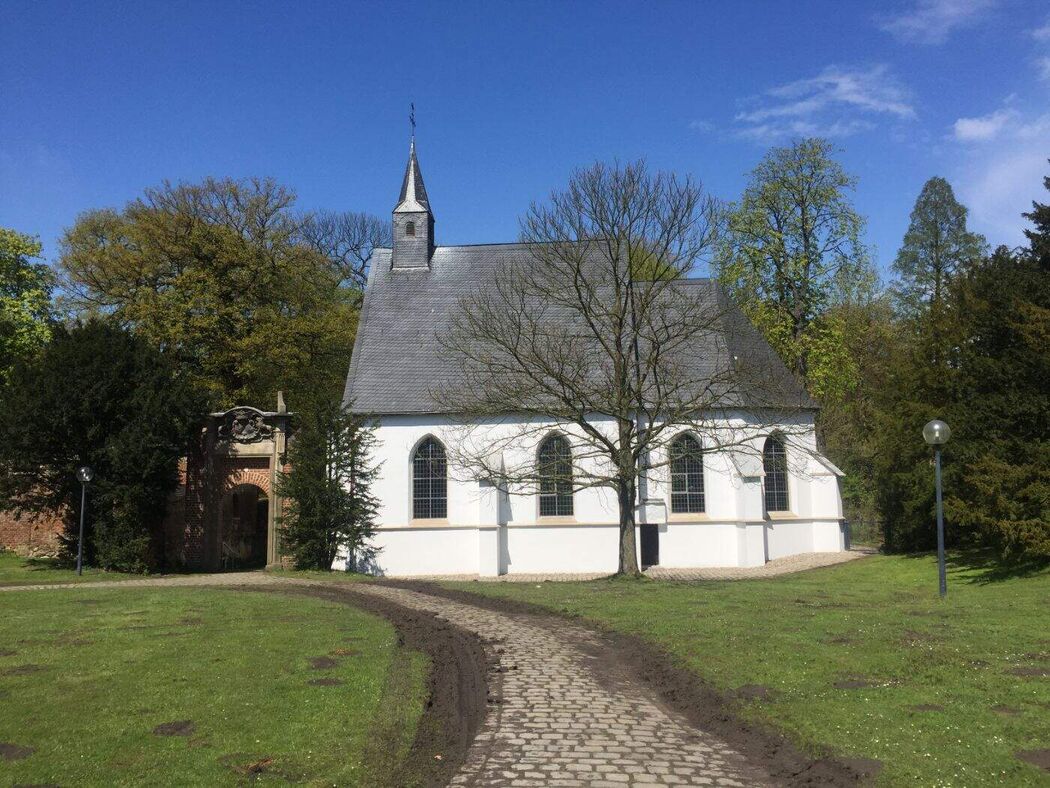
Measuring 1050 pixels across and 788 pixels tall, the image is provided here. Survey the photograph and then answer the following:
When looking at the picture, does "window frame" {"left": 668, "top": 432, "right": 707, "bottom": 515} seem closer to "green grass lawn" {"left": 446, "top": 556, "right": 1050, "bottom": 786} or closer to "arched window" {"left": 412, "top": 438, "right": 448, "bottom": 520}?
"arched window" {"left": 412, "top": 438, "right": 448, "bottom": 520}

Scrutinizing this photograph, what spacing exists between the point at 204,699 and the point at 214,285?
94.8 ft

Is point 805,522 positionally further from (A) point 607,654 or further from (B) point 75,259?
(B) point 75,259

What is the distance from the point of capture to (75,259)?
113 ft

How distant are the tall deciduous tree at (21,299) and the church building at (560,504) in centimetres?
1511

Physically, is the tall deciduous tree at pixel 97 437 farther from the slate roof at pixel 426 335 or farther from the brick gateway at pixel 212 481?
the slate roof at pixel 426 335

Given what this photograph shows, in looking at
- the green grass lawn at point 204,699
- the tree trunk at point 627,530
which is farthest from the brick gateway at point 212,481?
the green grass lawn at point 204,699

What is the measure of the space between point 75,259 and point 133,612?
81.9 feet

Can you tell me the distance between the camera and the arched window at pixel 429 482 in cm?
2720

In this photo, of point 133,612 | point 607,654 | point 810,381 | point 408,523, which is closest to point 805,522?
point 810,381

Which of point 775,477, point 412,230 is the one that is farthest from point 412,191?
point 775,477

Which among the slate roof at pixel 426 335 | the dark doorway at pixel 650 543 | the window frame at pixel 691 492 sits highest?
the slate roof at pixel 426 335

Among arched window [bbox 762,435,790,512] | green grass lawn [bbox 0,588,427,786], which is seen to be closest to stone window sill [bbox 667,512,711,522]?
arched window [bbox 762,435,790,512]

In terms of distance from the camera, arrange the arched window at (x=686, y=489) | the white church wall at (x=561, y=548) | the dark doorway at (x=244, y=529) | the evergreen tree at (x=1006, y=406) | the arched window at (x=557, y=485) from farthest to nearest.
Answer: the dark doorway at (x=244, y=529)
the arched window at (x=686, y=489)
the arched window at (x=557, y=485)
the white church wall at (x=561, y=548)
the evergreen tree at (x=1006, y=406)

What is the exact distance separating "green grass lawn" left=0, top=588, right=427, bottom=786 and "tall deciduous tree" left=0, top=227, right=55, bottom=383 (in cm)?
2298
